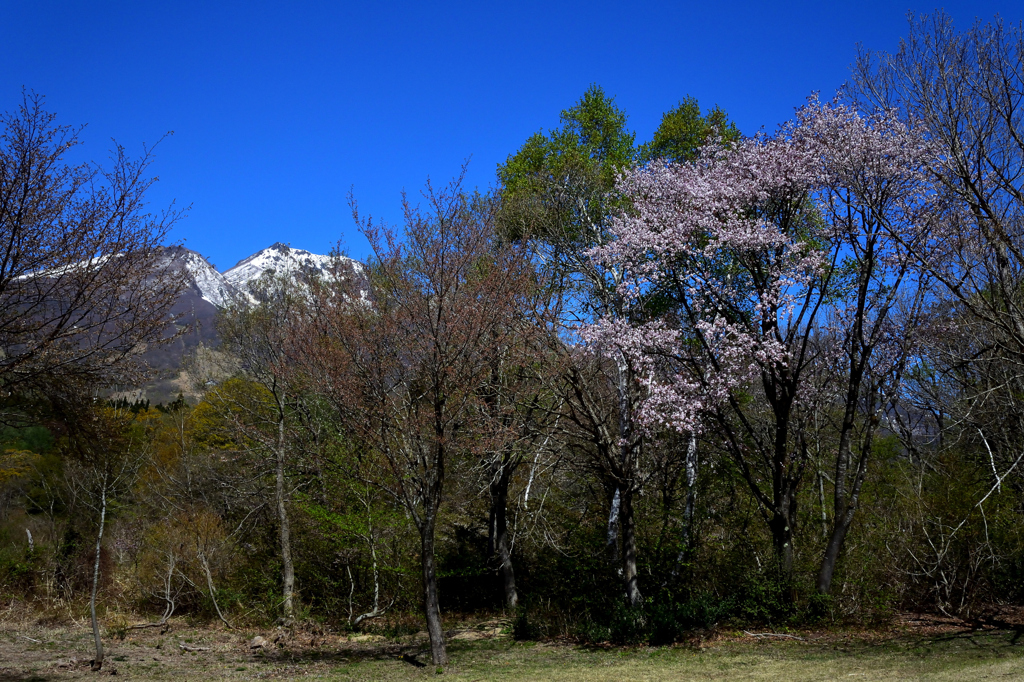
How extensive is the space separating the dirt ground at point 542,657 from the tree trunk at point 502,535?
64.7 inches

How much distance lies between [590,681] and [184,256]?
8376 mm

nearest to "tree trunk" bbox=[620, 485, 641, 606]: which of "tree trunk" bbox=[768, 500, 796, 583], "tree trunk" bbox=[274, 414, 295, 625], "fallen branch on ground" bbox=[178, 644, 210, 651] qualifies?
"tree trunk" bbox=[768, 500, 796, 583]

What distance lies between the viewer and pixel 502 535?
1605cm

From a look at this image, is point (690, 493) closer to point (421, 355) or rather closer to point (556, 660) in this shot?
point (556, 660)

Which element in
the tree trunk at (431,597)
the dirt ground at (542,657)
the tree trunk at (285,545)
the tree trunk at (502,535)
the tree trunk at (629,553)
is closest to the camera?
the dirt ground at (542,657)

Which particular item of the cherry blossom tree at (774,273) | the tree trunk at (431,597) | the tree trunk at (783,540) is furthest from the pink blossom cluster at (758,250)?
the tree trunk at (431,597)

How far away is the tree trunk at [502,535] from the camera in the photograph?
1574cm

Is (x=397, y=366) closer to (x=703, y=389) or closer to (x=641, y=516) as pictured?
(x=703, y=389)

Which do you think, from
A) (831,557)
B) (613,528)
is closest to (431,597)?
(613,528)

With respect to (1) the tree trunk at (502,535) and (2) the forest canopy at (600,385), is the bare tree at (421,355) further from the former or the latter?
(1) the tree trunk at (502,535)

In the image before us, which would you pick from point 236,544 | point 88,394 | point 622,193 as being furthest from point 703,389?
point 236,544

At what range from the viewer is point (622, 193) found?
616 inches

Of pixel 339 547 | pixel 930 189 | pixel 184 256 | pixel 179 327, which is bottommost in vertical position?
pixel 339 547

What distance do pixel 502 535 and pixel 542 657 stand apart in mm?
4267
